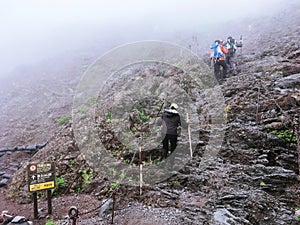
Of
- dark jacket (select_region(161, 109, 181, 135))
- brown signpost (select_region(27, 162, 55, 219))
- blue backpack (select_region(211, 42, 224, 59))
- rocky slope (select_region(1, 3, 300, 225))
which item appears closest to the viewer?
rocky slope (select_region(1, 3, 300, 225))

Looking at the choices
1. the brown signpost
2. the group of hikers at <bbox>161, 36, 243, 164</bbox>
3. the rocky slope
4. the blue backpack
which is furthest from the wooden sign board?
the blue backpack

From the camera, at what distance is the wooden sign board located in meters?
7.18

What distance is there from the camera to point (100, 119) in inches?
461

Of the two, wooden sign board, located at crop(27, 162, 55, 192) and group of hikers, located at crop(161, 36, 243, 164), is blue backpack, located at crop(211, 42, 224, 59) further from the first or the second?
wooden sign board, located at crop(27, 162, 55, 192)

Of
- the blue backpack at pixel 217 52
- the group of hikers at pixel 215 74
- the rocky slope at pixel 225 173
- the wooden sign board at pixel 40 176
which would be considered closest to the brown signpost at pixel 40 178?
the wooden sign board at pixel 40 176

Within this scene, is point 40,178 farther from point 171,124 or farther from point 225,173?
point 225,173

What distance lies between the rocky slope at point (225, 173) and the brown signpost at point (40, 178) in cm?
81

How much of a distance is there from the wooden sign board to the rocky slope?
98 cm

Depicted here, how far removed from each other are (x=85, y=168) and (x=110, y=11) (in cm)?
6030

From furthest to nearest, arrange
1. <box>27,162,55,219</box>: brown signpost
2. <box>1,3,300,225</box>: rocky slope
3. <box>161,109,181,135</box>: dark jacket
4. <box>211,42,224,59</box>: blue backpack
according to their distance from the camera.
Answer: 1. <box>211,42,224,59</box>: blue backpack
2. <box>161,109,181,135</box>: dark jacket
3. <box>27,162,55,219</box>: brown signpost
4. <box>1,3,300,225</box>: rocky slope

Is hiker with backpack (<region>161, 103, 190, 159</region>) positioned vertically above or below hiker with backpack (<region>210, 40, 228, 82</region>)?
below

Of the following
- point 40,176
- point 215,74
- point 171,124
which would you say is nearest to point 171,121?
point 171,124

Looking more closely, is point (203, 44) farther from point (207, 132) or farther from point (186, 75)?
point (207, 132)

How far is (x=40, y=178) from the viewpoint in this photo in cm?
734
